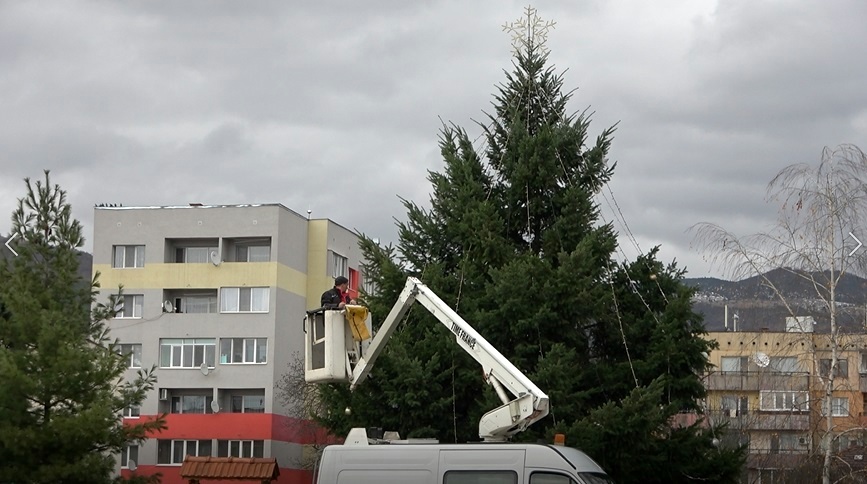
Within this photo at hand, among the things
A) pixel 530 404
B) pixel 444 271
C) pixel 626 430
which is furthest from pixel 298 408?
pixel 530 404

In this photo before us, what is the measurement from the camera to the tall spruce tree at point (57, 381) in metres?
22.6

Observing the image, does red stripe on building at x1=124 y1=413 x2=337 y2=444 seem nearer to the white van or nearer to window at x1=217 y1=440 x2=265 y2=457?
window at x1=217 y1=440 x2=265 y2=457

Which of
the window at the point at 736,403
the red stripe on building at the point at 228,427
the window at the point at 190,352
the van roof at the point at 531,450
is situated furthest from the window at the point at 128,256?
the van roof at the point at 531,450

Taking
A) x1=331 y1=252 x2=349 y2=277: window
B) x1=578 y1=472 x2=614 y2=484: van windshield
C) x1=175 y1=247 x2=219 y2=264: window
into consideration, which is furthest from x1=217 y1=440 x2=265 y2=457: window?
x1=578 y1=472 x2=614 y2=484: van windshield

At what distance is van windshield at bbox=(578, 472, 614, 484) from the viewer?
15.8 metres

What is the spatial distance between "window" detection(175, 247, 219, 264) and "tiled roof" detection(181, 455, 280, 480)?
52.4 feet

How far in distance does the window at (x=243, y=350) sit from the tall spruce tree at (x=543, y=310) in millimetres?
33270

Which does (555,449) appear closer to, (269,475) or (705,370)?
(705,370)

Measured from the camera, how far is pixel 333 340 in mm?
18859

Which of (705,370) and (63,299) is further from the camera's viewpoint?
(705,370)

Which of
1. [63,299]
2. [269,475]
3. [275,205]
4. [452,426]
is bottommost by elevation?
[269,475]

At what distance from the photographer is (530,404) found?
679 inches

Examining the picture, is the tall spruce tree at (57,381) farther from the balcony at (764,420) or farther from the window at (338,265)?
the window at (338,265)

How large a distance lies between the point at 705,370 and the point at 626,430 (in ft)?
14.8
